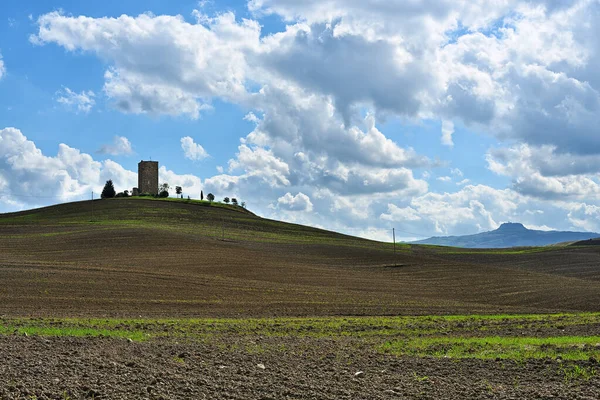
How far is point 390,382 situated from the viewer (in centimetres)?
1274

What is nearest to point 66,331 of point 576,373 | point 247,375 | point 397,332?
point 247,375

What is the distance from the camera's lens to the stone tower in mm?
142625

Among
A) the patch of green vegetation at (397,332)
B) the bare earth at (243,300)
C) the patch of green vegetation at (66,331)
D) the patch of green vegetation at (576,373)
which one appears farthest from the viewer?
the patch of green vegetation at (66,331)

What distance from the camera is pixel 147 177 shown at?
Answer: 142750mm

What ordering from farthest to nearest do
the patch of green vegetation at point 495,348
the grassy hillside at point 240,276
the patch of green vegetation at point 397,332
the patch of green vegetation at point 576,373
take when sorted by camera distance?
1. the grassy hillside at point 240,276
2. the patch of green vegetation at point 397,332
3. the patch of green vegetation at point 495,348
4. the patch of green vegetation at point 576,373

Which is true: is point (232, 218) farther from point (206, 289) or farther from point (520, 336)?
point (520, 336)

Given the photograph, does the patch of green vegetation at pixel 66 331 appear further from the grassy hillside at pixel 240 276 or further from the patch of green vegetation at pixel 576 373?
the patch of green vegetation at pixel 576 373

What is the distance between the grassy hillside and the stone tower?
1934 inches

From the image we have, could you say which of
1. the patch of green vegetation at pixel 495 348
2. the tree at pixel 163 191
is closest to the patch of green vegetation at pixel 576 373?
the patch of green vegetation at pixel 495 348

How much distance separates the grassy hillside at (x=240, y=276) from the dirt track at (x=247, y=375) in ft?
51.2

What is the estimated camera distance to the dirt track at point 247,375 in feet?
36.5

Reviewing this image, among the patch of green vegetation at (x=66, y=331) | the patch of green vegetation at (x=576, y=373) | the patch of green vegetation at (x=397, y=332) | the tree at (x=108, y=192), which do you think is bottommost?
the patch of green vegetation at (x=397, y=332)

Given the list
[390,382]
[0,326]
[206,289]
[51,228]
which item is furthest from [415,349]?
[51,228]

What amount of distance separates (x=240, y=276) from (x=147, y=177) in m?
99.5
